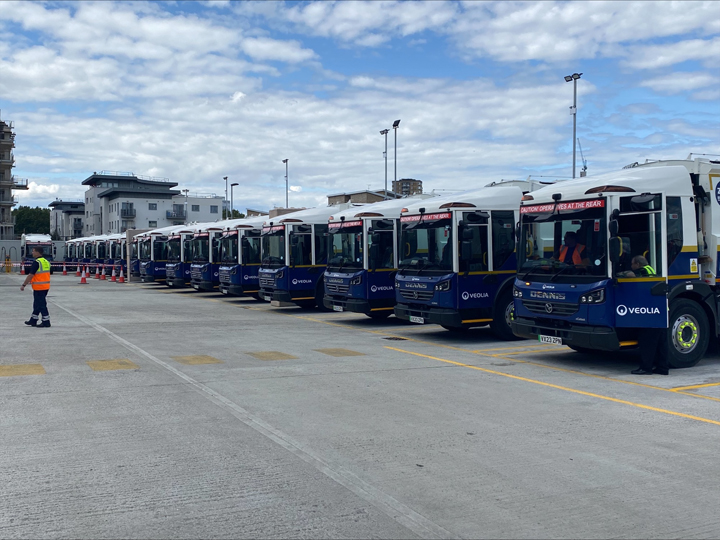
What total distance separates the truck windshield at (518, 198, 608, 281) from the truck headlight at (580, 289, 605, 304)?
0.79 feet

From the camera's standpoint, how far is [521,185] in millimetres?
15180

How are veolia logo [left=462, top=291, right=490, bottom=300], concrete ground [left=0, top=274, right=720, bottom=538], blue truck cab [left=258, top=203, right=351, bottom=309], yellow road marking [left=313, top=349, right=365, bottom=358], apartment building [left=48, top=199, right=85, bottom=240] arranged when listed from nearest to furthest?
concrete ground [left=0, top=274, right=720, bottom=538]
yellow road marking [left=313, top=349, right=365, bottom=358]
veolia logo [left=462, top=291, right=490, bottom=300]
blue truck cab [left=258, top=203, right=351, bottom=309]
apartment building [left=48, top=199, right=85, bottom=240]

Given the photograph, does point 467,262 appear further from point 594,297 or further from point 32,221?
point 32,221

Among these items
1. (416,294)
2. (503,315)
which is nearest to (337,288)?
(416,294)

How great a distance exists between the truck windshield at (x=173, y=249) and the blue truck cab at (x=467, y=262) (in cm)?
2075

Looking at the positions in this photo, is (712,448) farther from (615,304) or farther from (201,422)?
(201,422)

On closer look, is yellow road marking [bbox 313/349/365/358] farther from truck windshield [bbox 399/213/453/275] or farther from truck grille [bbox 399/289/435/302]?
truck windshield [bbox 399/213/453/275]

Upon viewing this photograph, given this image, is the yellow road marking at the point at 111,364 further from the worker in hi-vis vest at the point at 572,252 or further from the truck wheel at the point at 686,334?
the truck wheel at the point at 686,334

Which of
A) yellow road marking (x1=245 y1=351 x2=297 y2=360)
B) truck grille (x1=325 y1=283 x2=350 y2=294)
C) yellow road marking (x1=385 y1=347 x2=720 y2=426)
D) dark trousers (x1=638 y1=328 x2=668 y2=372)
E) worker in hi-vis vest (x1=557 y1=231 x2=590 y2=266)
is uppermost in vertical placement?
worker in hi-vis vest (x1=557 y1=231 x2=590 y2=266)

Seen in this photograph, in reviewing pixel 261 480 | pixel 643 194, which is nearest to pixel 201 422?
pixel 261 480

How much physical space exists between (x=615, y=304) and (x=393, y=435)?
4869 millimetres

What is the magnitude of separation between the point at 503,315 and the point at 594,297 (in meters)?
4.10

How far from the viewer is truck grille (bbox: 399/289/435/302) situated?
14387mm

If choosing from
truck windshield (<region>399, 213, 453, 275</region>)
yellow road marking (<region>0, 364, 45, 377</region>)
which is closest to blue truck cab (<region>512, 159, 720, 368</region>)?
truck windshield (<region>399, 213, 453, 275</region>)
